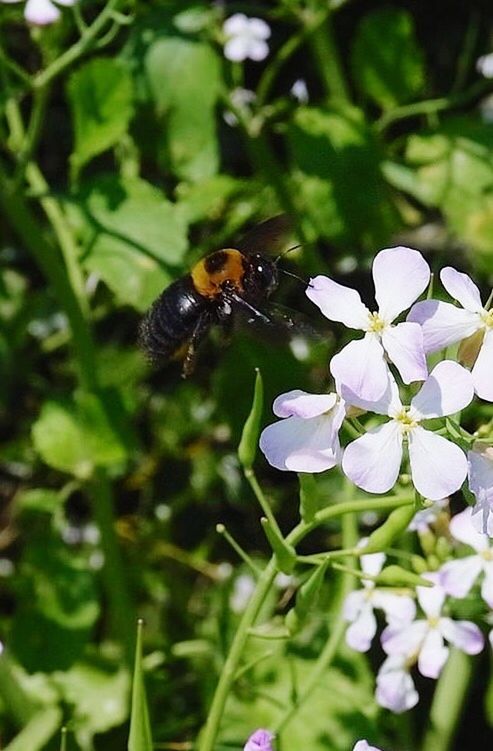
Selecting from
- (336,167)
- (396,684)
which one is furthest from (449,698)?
(336,167)

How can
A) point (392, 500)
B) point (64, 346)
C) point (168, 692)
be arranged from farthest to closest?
point (64, 346) → point (168, 692) → point (392, 500)

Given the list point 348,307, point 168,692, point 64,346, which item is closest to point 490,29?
point 64,346

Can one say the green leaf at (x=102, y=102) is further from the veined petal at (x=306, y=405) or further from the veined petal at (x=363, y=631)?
the veined petal at (x=306, y=405)

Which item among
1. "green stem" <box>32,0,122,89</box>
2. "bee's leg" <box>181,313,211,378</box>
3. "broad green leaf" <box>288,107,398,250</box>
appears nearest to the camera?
"bee's leg" <box>181,313,211,378</box>

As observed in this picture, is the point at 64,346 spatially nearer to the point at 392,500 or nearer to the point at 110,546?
the point at 110,546

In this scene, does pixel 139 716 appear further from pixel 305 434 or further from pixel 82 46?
pixel 82 46

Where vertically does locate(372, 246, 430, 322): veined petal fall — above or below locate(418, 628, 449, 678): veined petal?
above

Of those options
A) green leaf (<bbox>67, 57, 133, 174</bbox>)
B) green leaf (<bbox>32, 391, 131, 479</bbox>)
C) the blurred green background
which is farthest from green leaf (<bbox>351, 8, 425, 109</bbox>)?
green leaf (<bbox>32, 391, 131, 479</bbox>)

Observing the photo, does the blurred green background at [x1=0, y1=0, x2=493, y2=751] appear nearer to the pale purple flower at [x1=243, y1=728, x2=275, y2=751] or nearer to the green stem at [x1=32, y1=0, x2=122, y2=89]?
the green stem at [x1=32, y1=0, x2=122, y2=89]
